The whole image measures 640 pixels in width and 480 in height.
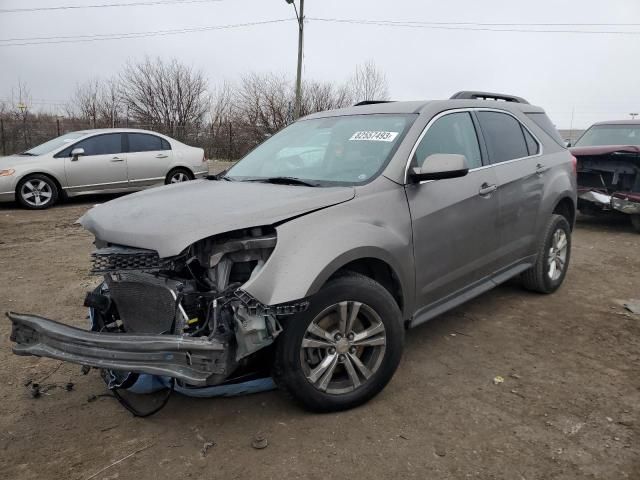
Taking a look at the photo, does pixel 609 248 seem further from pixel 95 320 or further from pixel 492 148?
pixel 95 320

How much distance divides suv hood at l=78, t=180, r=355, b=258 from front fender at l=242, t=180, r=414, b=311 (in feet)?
0.28

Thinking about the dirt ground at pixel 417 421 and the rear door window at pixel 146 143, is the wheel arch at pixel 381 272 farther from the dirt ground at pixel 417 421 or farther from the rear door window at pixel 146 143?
the rear door window at pixel 146 143

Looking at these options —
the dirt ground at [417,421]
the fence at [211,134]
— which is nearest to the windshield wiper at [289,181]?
the dirt ground at [417,421]

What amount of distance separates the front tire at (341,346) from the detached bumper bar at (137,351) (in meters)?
0.39

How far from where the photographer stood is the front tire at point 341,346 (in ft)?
8.86

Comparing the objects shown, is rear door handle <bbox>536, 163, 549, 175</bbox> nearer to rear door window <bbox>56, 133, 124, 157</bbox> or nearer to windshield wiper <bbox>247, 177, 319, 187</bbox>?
windshield wiper <bbox>247, 177, 319, 187</bbox>

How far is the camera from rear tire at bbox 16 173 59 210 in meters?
9.56

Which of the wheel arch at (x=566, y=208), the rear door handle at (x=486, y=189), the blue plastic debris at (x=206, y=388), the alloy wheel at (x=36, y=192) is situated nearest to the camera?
the blue plastic debris at (x=206, y=388)

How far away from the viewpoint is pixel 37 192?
967 cm

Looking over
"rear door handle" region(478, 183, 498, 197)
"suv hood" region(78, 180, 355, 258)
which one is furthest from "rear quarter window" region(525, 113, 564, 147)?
"suv hood" region(78, 180, 355, 258)

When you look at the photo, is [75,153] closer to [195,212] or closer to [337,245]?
[195,212]

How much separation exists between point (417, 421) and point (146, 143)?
31.2 ft

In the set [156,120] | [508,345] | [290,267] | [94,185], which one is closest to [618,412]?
[508,345]

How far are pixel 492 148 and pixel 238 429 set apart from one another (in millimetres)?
2876
